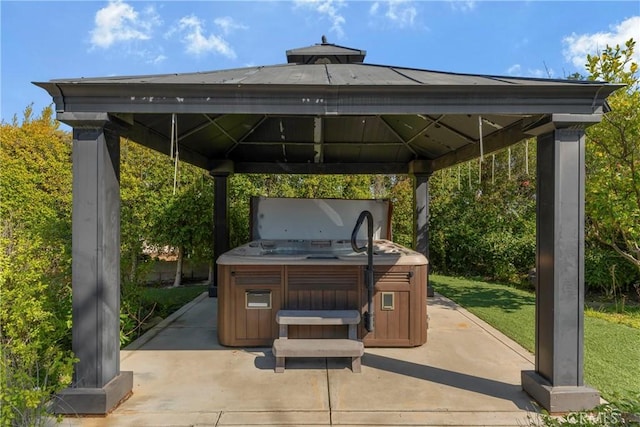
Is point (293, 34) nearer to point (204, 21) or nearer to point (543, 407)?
point (204, 21)

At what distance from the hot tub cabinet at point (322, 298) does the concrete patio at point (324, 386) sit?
0.59 feet

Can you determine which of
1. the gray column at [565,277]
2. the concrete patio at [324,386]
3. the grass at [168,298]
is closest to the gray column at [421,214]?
the concrete patio at [324,386]

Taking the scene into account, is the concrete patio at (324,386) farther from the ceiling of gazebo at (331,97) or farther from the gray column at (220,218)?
the gray column at (220,218)

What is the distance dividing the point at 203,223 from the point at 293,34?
4.36 m

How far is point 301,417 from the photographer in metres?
2.44

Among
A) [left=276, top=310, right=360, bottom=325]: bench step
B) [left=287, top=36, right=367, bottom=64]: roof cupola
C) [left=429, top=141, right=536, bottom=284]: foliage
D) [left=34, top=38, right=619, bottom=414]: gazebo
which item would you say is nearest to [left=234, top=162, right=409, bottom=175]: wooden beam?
[left=287, top=36, right=367, bottom=64]: roof cupola

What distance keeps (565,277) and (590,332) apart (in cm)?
247

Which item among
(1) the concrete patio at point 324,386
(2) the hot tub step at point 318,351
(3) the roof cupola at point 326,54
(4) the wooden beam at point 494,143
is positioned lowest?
(1) the concrete patio at point 324,386

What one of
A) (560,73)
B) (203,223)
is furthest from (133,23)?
(560,73)

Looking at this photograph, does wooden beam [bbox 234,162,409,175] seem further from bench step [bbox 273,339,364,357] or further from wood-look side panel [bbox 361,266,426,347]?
bench step [bbox 273,339,364,357]

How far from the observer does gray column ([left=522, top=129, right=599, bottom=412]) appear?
8.38 feet

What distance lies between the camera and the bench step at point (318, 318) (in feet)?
11.2

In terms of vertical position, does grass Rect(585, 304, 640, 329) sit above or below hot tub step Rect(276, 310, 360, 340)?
below

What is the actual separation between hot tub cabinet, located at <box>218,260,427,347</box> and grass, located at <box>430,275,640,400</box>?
140cm
